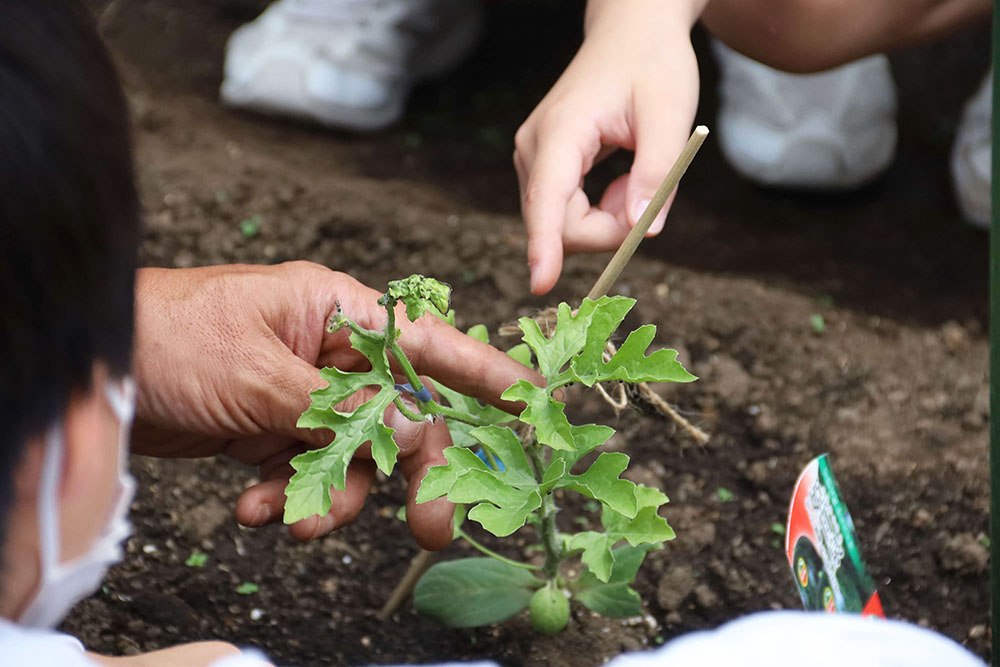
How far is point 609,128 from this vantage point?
1.43 m

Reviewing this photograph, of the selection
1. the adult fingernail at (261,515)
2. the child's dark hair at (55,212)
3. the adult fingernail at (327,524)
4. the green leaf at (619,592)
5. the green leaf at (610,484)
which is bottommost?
the green leaf at (619,592)

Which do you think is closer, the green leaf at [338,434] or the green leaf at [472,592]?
the green leaf at [338,434]

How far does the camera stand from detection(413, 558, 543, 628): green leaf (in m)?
1.37

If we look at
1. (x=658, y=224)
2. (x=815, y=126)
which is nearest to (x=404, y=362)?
(x=658, y=224)

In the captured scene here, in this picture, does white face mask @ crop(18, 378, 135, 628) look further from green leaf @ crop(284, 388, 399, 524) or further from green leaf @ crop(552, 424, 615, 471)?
green leaf @ crop(552, 424, 615, 471)

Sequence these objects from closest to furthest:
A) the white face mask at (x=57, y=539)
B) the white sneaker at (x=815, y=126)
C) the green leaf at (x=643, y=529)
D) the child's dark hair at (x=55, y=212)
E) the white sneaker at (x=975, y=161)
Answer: the child's dark hair at (x=55, y=212)
the white face mask at (x=57, y=539)
the green leaf at (x=643, y=529)
the white sneaker at (x=975, y=161)
the white sneaker at (x=815, y=126)

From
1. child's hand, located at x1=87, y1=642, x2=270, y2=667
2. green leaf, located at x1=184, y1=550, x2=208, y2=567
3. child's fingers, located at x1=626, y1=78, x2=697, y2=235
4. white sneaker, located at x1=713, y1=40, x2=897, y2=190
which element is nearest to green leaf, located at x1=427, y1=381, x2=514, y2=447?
child's fingers, located at x1=626, y1=78, x2=697, y2=235

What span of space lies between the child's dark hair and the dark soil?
0.89 metres

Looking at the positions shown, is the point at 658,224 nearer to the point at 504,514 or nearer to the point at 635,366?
the point at 635,366

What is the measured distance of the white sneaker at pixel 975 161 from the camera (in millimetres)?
2416

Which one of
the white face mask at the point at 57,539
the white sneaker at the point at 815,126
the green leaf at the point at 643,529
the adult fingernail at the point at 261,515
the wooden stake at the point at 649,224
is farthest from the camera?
the white sneaker at the point at 815,126

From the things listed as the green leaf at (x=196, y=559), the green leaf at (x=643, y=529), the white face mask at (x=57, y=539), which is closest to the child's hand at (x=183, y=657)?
the white face mask at (x=57, y=539)

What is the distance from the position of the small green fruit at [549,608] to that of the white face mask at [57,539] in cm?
63

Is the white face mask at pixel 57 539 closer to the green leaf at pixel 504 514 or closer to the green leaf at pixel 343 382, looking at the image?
the green leaf at pixel 343 382
